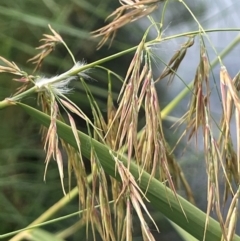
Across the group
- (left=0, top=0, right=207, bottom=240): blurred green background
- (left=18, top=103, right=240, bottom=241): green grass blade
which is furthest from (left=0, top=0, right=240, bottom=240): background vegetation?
(left=18, top=103, right=240, bottom=241): green grass blade

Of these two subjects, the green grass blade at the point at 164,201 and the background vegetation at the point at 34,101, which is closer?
the green grass blade at the point at 164,201

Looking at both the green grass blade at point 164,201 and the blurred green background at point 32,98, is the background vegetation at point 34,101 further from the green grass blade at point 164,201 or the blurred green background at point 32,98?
the green grass blade at point 164,201

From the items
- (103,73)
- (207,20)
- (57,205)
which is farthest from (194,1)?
(57,205)

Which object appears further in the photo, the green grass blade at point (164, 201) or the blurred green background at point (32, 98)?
the blurred green background at point (32, 98)

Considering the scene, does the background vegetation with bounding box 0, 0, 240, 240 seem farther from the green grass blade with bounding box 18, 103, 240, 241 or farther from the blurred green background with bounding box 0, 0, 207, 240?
the green grass blade with bounding box 18, 103, 240, 241

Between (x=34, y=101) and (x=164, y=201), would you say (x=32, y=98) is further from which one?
(x=164, y=201)

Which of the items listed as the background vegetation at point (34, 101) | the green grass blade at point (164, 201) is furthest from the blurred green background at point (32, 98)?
the green grass blade at point (164, 201)

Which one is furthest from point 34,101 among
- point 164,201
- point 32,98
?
point 164,201

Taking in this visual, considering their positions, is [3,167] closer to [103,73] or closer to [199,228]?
[103,73]
